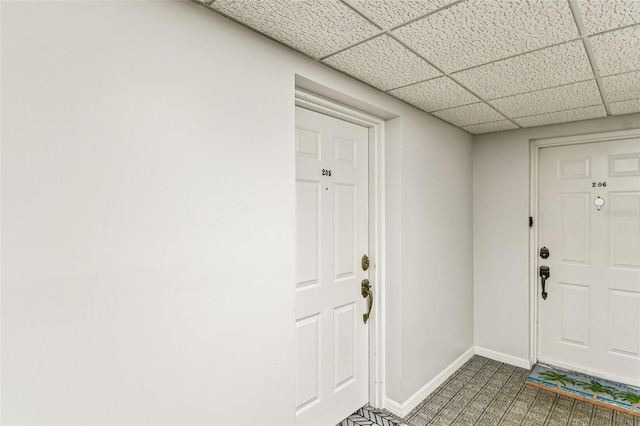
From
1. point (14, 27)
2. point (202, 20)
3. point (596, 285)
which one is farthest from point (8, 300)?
point (596, 285)

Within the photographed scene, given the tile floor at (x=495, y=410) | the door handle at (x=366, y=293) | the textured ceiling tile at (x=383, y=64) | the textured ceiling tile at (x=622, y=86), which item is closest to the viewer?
the textured ceiling tile at (x=383, y=64)

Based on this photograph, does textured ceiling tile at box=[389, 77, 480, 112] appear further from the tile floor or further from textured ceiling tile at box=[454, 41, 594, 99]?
the tile floor

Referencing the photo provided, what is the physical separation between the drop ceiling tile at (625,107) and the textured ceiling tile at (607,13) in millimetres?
1323

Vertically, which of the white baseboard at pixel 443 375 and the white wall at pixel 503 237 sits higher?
the white wall at pixel 503 237

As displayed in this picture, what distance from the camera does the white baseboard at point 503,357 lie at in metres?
3.13

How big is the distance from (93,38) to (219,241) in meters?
0.80

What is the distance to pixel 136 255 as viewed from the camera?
1.17 metres

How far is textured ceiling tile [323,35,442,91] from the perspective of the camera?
1.61m

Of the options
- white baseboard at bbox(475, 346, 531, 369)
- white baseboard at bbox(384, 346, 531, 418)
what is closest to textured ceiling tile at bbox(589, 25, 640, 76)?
white baseboard at bbox(384, 346, 531, 418)

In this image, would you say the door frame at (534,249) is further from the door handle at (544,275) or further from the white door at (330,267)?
the white door at (330,267)

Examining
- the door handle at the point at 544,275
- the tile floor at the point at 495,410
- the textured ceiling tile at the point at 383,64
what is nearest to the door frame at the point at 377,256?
the tile floor at the point at 495,410

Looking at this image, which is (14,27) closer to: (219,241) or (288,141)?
(219,241)

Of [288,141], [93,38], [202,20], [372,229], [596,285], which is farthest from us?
[596,285]

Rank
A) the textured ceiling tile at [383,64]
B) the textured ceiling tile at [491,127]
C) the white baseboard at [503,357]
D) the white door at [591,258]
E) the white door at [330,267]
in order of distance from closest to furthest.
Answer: the textured ceiling tile at [383,64] → the white door at [330,267] → the white door at [591,258] → the textured ceiling tile at [491,127] → the white baseboard at [503,357]
